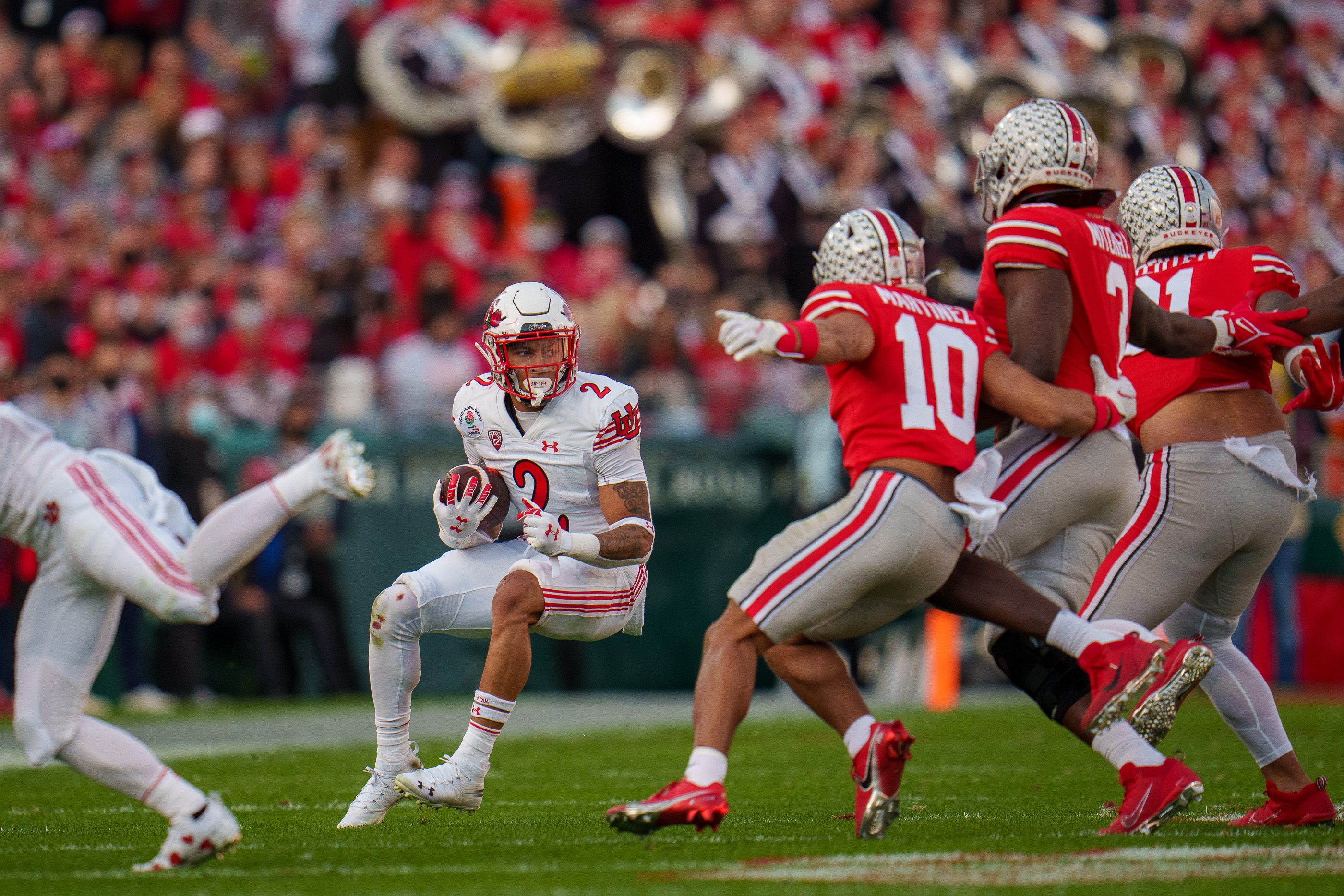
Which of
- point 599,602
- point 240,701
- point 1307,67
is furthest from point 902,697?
point 1307,67

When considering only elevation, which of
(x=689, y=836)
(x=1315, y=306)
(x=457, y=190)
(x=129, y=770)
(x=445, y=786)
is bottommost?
(x=689, y=836)

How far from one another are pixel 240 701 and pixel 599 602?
6.60 m

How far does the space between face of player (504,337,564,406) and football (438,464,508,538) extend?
267 millimetres

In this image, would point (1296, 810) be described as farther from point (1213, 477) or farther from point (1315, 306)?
point (1315, 306)

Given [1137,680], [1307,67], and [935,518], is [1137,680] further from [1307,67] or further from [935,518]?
[1307,67]

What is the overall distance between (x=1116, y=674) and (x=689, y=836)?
130 cm

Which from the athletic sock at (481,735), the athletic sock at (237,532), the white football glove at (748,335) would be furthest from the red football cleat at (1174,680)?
the athletic sock at (237,532)

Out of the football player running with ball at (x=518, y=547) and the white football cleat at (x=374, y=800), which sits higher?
the football player running with ball at (x=518, y=547)

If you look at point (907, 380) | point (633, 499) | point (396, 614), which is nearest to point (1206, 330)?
point (907, 380)

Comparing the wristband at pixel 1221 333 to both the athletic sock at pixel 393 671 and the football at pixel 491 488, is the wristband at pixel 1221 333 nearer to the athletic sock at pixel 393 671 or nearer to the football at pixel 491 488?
the football at pixel 491 488

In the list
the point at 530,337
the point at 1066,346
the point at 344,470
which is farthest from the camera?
the point at 530,337

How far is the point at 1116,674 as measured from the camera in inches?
171

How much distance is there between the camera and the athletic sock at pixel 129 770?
4.11 meters

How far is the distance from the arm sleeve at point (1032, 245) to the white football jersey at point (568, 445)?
130 centimetres
